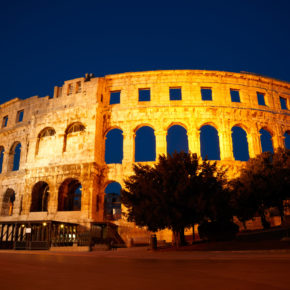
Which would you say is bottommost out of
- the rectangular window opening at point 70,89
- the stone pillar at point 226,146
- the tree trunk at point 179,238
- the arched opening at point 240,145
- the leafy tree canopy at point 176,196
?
the tree trunk at point 179,238

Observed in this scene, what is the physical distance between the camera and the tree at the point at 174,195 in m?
13.2

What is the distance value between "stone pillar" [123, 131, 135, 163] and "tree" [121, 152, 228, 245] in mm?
8433

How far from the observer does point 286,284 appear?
369 centimetres

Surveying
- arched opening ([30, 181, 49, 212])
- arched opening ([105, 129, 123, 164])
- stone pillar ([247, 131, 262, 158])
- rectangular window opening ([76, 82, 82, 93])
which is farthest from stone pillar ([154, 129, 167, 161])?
arched opening ([105, 129, 123, 164])

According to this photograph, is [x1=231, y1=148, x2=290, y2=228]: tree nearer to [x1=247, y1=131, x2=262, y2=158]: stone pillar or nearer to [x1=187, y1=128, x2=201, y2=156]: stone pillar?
[x1=187, y1=128, x2=201, y2=156]: stone pillar

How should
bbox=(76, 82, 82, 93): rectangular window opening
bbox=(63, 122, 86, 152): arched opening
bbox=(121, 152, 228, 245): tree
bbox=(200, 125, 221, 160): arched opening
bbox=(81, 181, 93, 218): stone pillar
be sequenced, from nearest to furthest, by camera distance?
bbox=(121, 152, 228, 245): tree < bbox=(81, 181, 93, 218): stone pillar < bbox=(63, 122, 86, 152): arched opening < bbox=(76, 82, 82, 93): rectangular window opening < bbox=(200, 125, 221, 160): arched opening

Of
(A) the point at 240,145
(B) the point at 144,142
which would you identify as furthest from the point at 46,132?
(B) the point at 144,142

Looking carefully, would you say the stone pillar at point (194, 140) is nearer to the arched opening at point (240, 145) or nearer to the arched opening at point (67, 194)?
the arched opening at point (67, 194)

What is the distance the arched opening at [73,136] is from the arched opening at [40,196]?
13.7 feet

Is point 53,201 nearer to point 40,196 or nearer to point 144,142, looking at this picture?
point 40,196

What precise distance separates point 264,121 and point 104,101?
15.2 m

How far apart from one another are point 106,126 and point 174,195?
13.7m

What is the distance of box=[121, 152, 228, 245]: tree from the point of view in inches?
520

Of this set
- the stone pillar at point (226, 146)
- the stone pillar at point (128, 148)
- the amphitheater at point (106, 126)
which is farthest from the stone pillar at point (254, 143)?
the stone pillar at point (128, 148)
